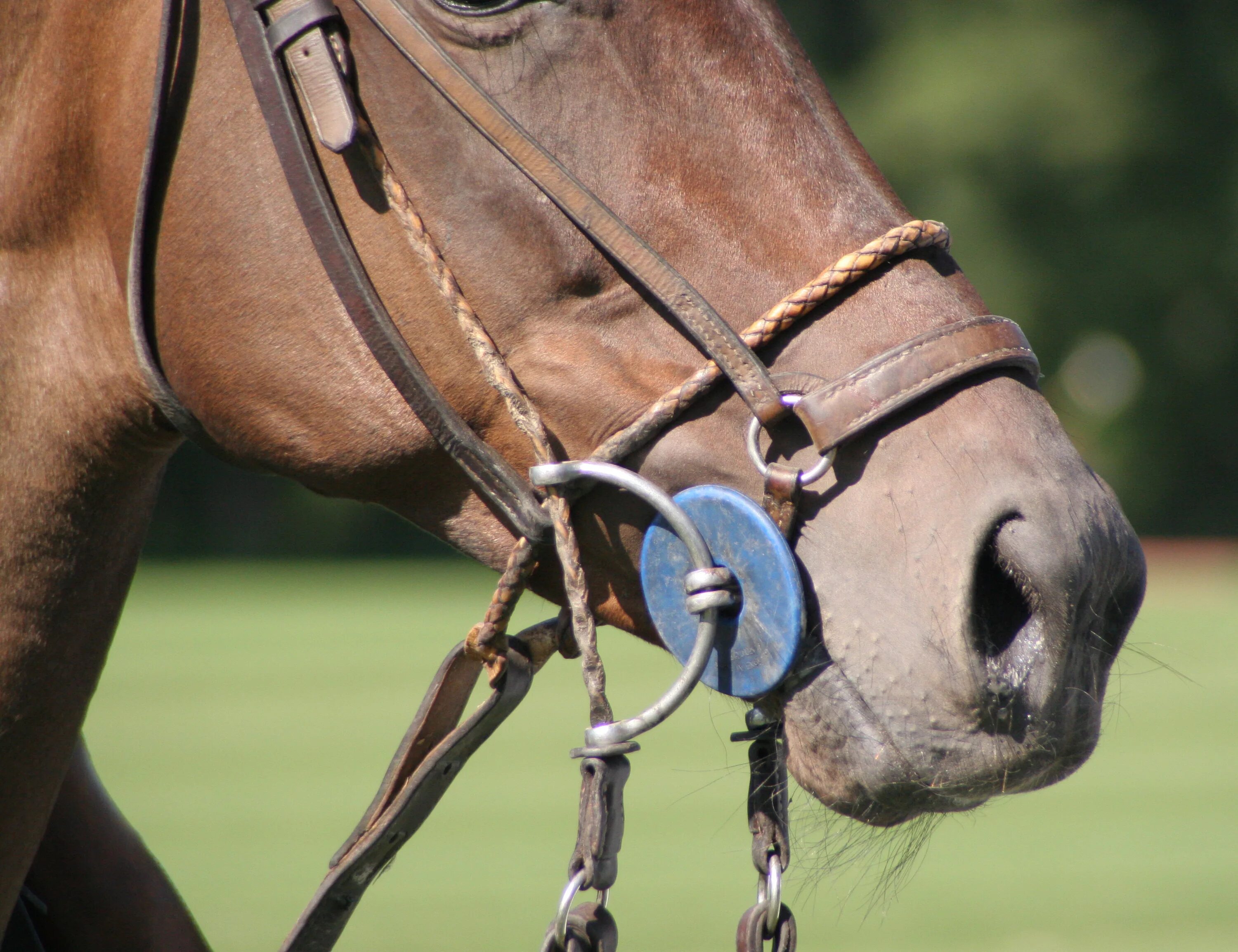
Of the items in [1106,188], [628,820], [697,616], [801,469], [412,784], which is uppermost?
[801,469]

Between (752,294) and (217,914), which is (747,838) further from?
(752,294)

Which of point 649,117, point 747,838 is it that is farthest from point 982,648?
point 747,838

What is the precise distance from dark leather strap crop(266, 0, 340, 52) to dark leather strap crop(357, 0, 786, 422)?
0.04 m

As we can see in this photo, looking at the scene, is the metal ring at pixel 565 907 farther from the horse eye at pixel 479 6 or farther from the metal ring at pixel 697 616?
the horse eye at pixel 479 6

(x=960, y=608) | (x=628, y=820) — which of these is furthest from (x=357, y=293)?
(x=628, y=820)

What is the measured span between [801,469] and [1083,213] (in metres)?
24.4

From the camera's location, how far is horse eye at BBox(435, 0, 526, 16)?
5.73ft

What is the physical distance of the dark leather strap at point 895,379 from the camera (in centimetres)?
158

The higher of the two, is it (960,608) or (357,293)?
(357,293)

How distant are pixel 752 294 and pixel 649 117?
0.87ft

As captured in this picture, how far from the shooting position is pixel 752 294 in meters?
1.70

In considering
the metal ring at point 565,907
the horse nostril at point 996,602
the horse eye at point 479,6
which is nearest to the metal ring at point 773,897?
the metal ring at point 565,907

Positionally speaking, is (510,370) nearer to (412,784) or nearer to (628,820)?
(412,784)

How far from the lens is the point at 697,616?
165 cm
